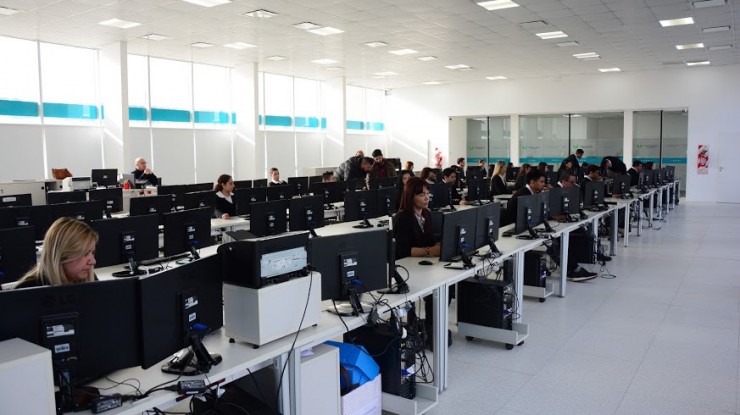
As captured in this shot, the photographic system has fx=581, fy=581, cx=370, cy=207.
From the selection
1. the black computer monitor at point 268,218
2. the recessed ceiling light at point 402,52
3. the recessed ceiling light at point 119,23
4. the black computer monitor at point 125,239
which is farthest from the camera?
the recessed ceiling light at point 402,52

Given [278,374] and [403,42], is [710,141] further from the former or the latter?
[278,374]

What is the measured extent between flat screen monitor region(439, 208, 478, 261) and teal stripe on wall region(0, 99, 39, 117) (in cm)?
949

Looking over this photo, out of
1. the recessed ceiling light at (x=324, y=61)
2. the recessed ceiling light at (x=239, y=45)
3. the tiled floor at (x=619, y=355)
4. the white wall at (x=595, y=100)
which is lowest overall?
the tiled floor at (x=619, y=355)

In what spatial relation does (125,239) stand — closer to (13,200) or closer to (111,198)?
(13,200)

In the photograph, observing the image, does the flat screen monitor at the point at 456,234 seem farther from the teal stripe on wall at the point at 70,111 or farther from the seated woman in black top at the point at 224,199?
the teal stripe on wall at the point at 70,111

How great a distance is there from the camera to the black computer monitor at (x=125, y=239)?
→ 4160mm

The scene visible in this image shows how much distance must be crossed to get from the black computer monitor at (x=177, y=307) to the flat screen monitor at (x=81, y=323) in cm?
4

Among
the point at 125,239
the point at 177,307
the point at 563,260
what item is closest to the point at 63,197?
the point at 125,239

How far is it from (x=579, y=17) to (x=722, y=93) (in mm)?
8166

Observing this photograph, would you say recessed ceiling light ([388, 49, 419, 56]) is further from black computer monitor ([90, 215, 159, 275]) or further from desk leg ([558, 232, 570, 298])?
black computer monitor ([90, 215, 159, 275])

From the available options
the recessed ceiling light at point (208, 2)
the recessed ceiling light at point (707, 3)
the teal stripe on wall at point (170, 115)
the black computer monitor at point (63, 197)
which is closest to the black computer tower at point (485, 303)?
the black computer monitor at point (63, 197)

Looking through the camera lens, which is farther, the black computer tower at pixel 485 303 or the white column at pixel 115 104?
the white column at pixel 115 104

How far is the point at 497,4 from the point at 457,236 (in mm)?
5619

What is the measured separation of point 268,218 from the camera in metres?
5.78
